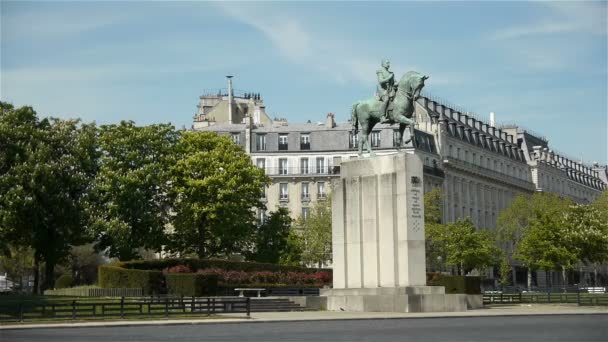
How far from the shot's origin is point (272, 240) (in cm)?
8750

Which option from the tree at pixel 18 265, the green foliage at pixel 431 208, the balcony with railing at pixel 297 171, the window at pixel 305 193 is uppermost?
the balcony with railing at pixel 297 171

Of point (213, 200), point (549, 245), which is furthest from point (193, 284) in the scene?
point (549, 245)

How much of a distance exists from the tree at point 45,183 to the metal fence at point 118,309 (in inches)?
710

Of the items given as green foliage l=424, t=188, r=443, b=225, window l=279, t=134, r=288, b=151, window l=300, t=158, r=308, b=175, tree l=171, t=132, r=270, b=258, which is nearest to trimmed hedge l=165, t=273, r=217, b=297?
tree l=171, t=132, r=270, b=258

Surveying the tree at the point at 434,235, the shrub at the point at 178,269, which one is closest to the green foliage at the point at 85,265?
the tree at the point at 434,235

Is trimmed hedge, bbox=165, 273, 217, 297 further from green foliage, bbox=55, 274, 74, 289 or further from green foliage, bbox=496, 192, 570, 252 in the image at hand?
green foliage, bbox=496, 192, 570, 252

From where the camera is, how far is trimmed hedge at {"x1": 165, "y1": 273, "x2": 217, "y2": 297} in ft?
200

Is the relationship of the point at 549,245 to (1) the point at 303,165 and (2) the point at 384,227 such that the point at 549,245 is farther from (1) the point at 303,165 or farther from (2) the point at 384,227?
(2) the point at 384,227

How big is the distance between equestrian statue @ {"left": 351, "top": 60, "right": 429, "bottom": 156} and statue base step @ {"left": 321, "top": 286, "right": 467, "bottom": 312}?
7.72 meters

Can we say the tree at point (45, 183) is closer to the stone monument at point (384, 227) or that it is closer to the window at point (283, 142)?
the stone monument at point (384, 227)

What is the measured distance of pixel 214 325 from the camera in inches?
1641

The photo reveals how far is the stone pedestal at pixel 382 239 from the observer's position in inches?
2020

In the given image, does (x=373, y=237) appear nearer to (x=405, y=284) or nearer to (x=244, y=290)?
(x=405, y=284)

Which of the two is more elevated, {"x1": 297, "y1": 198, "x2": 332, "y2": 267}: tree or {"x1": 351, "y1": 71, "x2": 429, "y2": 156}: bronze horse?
{"x1": 351, "y1": 71, "x2": 429, "y2": 156}: bronze horse
